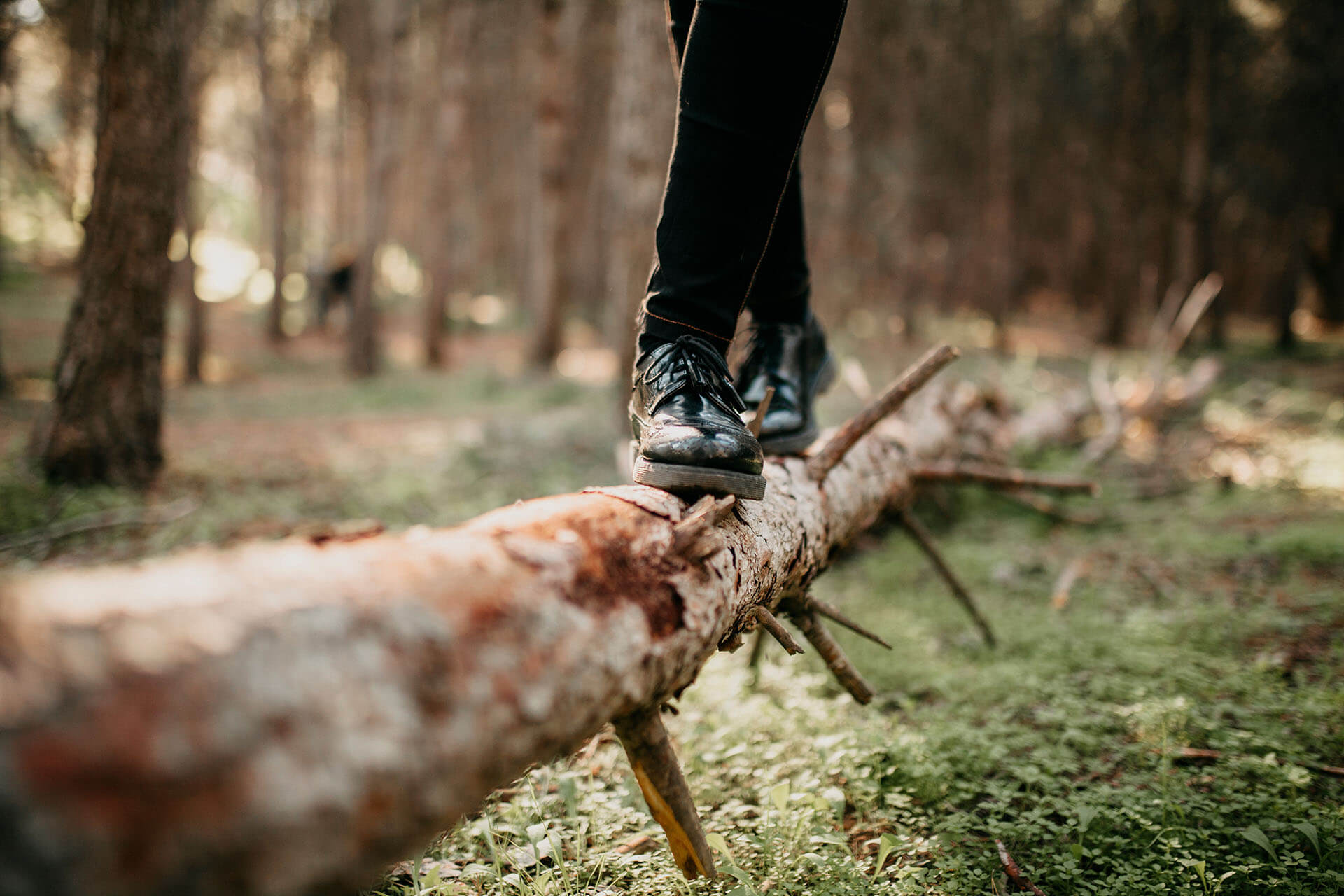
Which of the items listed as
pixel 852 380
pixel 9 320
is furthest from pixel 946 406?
pixel 9 320

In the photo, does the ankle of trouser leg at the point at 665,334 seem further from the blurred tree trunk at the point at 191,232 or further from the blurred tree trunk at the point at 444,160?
the blurred tree trunk at the point at 444,160

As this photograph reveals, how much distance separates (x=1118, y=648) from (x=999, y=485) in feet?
2.37

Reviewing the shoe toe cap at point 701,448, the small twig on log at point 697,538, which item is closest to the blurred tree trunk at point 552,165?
the shoe toe cap at point 701,448

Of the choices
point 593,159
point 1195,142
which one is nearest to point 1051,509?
point 1195,142

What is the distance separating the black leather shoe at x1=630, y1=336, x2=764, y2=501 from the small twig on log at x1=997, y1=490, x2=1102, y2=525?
9.33 ft

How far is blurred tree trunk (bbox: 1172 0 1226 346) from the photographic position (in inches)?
408

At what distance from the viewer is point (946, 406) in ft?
11.9

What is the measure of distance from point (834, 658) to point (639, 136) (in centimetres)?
424

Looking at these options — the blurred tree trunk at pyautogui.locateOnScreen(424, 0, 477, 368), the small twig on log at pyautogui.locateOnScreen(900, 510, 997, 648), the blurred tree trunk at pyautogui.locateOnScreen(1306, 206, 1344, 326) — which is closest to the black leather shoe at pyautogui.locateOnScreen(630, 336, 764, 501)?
the small twig on log at pyautogui.locateOnScreen(900, 510, 997, 648)

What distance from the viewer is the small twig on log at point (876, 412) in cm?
183

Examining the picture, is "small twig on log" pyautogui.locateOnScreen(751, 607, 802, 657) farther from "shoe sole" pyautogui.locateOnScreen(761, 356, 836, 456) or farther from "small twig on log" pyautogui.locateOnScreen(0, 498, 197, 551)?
"small twig on log" pyautogui.locateOnScreen(0, 498, 197, 551)

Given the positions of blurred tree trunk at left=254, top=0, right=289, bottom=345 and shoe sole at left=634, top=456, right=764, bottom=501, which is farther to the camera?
blurred tree trunk at left=254, top=0, right=289, bottom=345

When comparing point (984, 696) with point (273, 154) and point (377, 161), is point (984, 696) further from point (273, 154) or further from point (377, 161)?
point (273, 154)

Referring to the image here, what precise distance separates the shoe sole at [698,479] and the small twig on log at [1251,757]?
4.36ft
